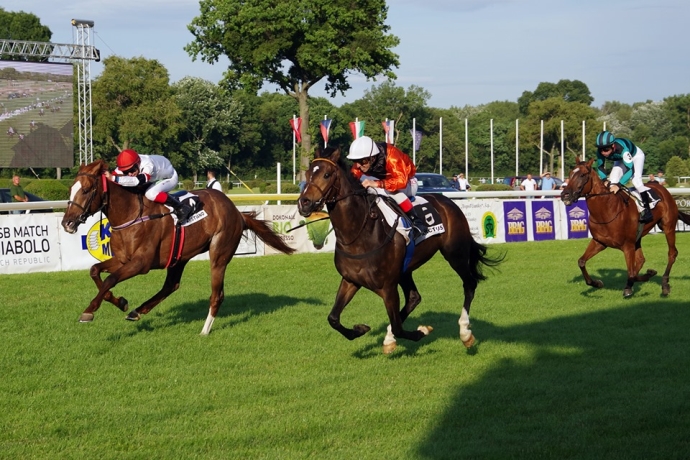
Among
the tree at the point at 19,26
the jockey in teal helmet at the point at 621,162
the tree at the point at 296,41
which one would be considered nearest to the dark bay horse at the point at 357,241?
the jockey in teal helmet at the point at 621,162

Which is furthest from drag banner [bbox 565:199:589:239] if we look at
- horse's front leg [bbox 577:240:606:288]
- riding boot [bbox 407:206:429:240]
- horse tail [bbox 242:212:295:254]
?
riding boot [bbox 407:206:429:240]

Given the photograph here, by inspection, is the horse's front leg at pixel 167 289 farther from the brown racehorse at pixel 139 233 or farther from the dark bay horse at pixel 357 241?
the dark bay horse at pixel 357 241

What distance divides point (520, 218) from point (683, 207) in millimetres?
5860

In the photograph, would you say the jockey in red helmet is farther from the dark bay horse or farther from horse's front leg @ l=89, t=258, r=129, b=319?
the dark bay horse

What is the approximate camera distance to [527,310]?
11.3 meters

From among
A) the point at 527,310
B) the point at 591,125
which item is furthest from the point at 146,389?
the point at 591,125

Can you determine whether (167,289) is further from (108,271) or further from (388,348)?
(388,348)

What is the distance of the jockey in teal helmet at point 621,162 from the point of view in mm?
13030

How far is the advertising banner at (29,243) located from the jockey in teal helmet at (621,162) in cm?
978

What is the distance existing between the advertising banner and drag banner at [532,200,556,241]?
12477 millimetres

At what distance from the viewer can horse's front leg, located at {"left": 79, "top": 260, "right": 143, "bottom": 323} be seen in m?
8.96

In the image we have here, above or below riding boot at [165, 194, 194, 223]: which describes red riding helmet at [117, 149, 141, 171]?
above

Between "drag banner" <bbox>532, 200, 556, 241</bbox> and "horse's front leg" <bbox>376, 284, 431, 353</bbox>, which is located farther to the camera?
"drag banner" <bbox>532, 200, 556, 241</bbox>

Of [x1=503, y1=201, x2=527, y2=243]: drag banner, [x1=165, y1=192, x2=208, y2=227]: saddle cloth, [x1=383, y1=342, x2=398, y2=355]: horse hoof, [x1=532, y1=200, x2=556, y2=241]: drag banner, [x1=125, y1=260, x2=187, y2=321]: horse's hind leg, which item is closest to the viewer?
[x1=383, y1=342, x2=398, y2=355]: horse hoof
